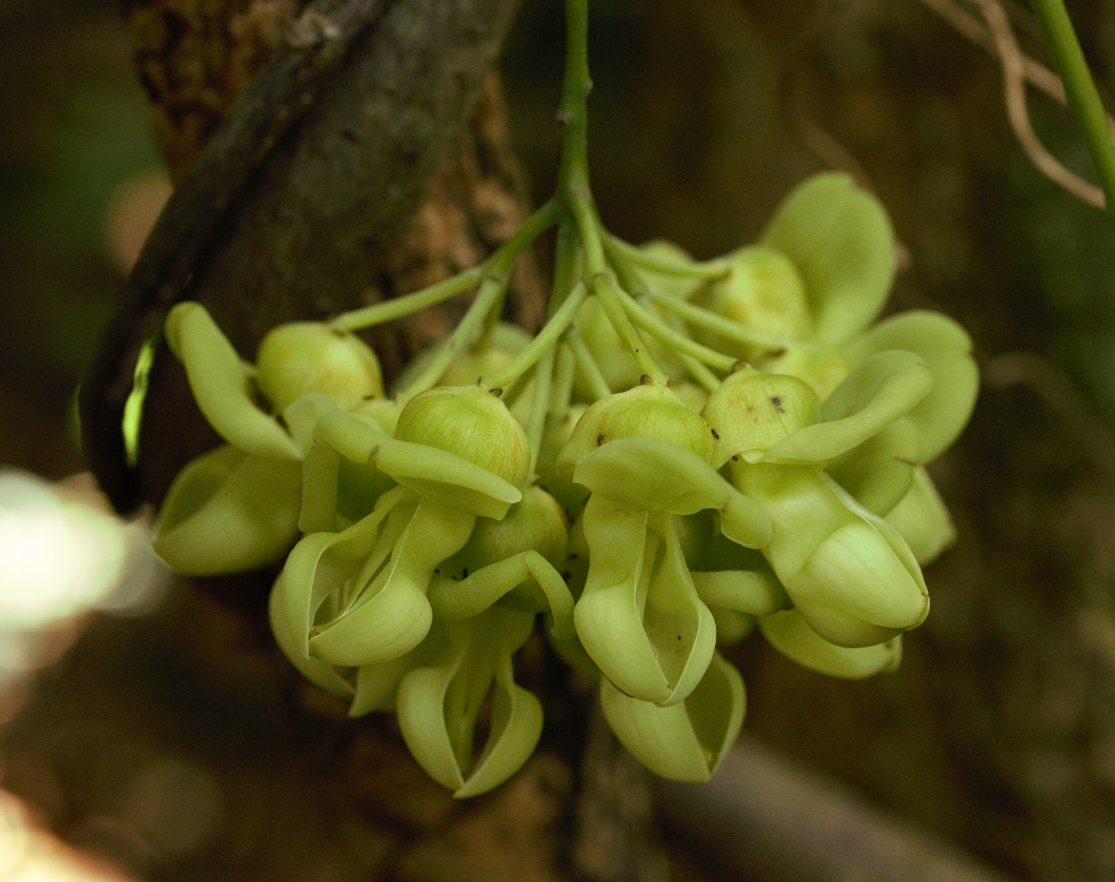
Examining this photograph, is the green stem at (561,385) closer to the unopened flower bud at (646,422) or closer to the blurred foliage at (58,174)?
the unopened flower bud at (646,422)

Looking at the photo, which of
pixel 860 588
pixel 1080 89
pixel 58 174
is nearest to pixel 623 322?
pixel 860 588

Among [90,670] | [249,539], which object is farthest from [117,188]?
[249,539]

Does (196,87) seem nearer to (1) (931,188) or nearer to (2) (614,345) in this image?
(2) (614,345)

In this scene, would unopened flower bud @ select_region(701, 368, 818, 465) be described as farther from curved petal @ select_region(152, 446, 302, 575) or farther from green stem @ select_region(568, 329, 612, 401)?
curved petal @ select_region(152, 446, 302, 575)

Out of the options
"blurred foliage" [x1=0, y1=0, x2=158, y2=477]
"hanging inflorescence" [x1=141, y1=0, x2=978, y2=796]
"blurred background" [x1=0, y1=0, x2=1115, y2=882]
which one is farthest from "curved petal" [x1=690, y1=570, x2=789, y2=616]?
"blurred foliage" [x1=0, y1=0, x2=158, y2=477]

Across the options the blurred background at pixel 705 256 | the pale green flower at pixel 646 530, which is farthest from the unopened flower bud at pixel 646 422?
the blurred background at pixel 705 256

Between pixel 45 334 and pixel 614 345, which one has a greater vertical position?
pixel 614 345
